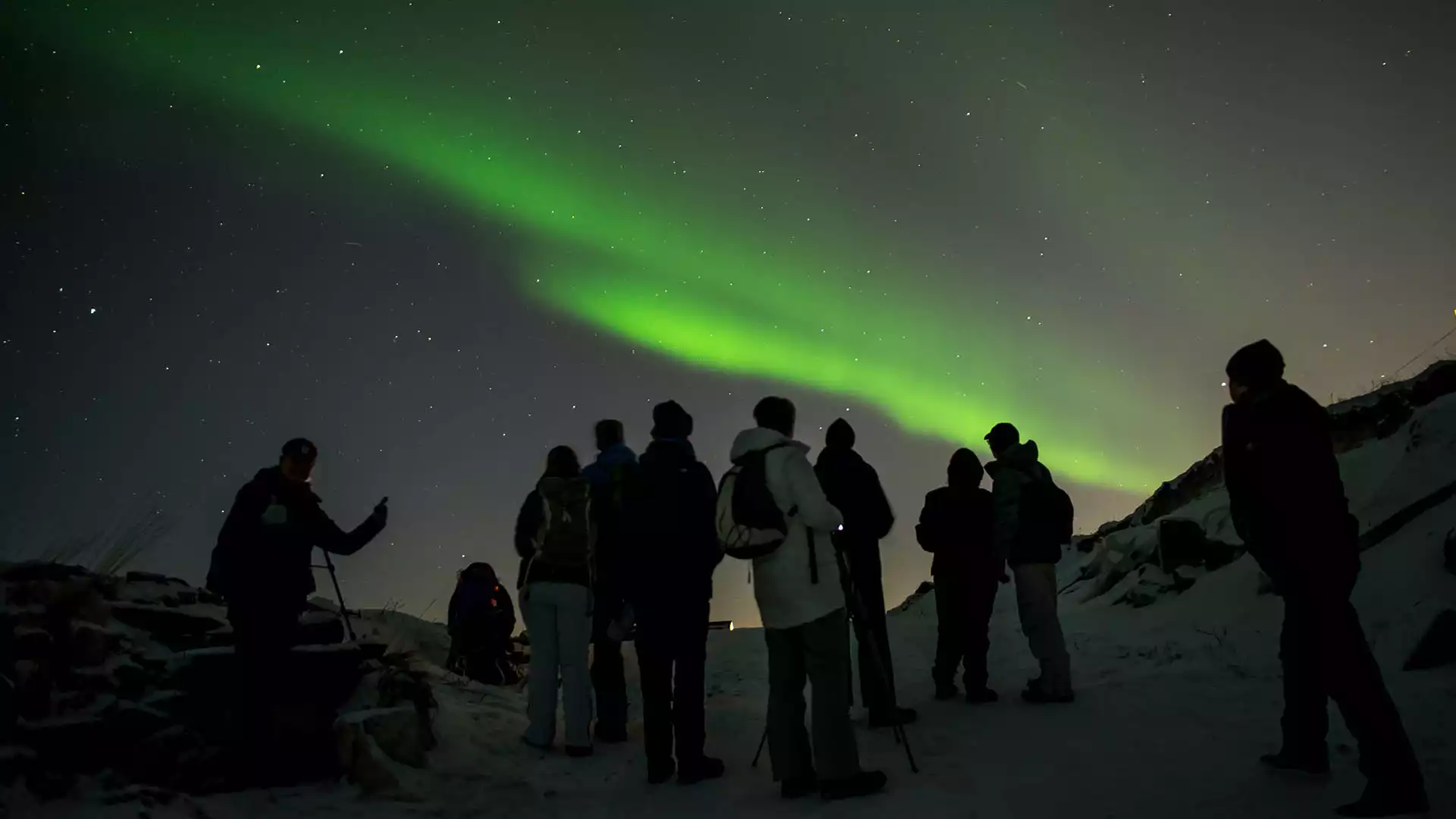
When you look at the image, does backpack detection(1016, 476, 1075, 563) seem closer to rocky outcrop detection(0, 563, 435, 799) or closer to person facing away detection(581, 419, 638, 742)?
person facing away detection(581, 419, 638, 742)

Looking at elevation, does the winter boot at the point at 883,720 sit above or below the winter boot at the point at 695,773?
above

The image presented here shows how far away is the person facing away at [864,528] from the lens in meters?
6.64

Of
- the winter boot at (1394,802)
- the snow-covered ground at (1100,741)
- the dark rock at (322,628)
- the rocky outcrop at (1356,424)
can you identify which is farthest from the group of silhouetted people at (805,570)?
the rocky outcrop at (1356,424)

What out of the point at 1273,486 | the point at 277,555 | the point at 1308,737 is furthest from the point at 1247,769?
the point at 277,555

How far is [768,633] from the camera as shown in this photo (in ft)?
16.6

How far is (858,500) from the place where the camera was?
6.84 m

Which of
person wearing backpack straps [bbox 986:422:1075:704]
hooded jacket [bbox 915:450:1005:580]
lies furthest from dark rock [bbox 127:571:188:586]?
person wearing backpack straps [bbox 986:422:1075:704]

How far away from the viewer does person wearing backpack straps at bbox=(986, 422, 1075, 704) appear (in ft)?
23.0

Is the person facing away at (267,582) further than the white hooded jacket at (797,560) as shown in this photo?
Yes

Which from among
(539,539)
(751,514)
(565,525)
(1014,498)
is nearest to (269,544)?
(539,539)

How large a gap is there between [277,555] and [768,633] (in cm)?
300

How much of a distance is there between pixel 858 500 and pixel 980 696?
6.70ft

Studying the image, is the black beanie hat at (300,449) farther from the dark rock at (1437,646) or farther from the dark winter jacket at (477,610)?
the dark rock at (1437,646)

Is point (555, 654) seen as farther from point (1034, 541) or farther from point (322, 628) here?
point (1034, 541)
